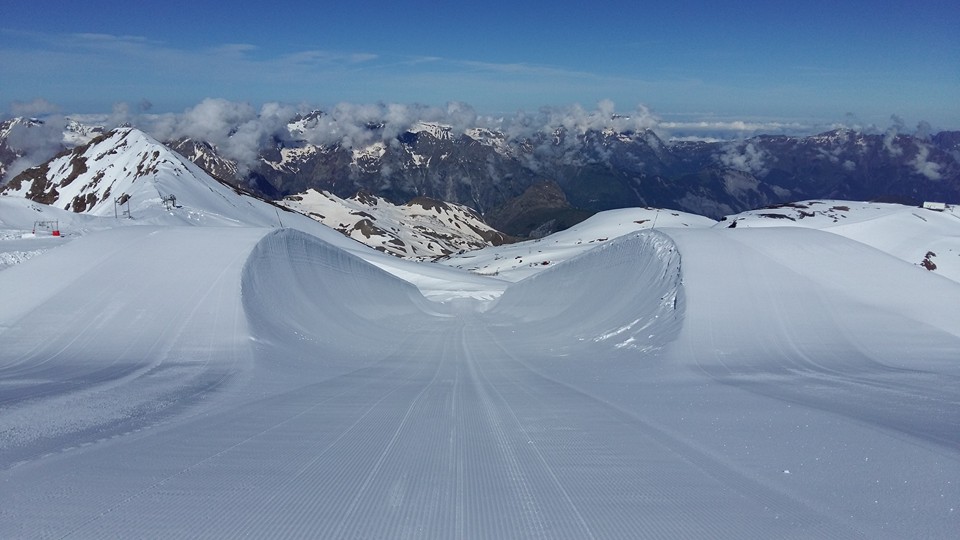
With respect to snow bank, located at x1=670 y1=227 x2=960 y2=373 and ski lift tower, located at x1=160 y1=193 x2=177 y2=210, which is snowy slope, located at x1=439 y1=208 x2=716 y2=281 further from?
snow bank, located at x1=670 y1=227 x2=960 y2=373

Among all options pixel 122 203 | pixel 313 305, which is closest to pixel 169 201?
pixel 122 203

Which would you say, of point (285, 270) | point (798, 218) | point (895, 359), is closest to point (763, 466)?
point (895, 359)

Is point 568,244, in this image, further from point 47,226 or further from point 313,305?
point 313,305

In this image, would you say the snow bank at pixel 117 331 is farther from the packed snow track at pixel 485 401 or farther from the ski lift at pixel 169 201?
the ski lift at pixel 169 201

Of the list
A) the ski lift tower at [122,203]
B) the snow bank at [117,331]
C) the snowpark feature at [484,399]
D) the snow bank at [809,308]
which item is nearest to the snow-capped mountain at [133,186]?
the ski lift tower at [122,203]

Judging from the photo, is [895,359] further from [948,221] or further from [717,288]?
[948,221]

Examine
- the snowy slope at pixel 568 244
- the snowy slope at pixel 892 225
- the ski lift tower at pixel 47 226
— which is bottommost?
the snowy slope at pixel 568 244

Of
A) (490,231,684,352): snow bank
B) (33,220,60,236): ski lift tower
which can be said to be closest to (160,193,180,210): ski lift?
(33,220,60,236): ski lift tower

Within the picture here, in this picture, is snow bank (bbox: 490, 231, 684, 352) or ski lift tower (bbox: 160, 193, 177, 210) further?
ski lift tower (bbox: 160, 193, 177, 210)
